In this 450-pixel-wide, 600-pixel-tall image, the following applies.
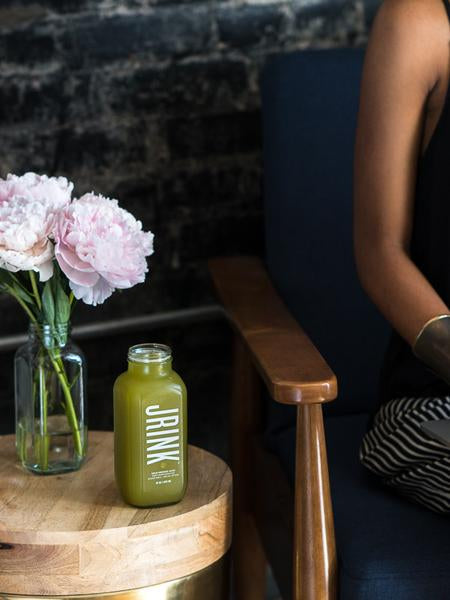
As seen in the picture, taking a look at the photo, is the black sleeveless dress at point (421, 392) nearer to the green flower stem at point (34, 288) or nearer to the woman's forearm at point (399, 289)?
the woman's forearm at point (399, 289)

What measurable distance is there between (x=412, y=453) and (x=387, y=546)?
0.13 meters

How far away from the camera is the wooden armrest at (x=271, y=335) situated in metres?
1.34

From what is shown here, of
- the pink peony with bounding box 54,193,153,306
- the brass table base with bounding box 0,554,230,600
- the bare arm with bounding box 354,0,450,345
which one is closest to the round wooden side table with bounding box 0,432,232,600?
the brass table base with bounding box 0,554,230,600

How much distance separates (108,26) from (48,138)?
23 centimetres

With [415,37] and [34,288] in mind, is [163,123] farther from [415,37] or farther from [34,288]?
[34,288]

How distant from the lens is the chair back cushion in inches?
72.3

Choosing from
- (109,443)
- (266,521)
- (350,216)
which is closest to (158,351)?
(109,443)

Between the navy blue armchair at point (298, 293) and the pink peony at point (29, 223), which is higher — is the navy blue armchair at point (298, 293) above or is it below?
below

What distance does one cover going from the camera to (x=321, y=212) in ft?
6.09

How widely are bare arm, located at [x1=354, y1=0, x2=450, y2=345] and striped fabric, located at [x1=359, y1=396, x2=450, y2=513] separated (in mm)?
108

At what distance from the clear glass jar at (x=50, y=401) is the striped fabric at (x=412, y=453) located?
408mm

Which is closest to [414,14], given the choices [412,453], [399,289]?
[399,289]

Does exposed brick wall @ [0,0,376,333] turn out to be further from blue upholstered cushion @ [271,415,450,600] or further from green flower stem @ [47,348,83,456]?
blue upholstered cushion @ [271,415,450,600]

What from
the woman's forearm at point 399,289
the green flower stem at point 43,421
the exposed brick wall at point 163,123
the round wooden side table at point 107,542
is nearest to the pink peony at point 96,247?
the green flower stem at point 43,421
